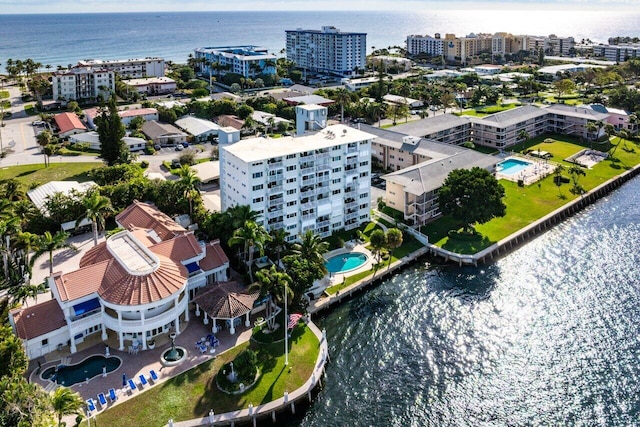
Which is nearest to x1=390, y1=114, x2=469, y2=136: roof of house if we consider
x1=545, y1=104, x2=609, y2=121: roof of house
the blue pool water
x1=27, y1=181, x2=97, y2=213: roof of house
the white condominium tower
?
the blue pool water

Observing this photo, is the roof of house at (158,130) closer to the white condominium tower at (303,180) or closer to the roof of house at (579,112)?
the white condominium tower at (303,180)

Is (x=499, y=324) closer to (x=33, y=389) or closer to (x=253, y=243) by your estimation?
(x=253, y=243)

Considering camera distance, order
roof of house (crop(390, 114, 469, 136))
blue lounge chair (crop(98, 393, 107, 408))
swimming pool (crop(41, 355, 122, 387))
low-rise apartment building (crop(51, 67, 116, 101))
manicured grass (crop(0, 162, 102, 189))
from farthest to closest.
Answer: low-rise apartment building (crop(51, 67, 116, 101)) → roof of house (crop(390, 114, 469, 136)) → manicured grass (crop(0, 162, 102, 189)) → swimming pool (crop(41, 355, 122, 387)) → blue lounge chair (crop(98, 393, 107, 408))

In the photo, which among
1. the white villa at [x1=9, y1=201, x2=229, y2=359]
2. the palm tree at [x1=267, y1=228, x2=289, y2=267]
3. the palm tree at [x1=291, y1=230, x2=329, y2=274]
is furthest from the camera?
the palm tree at [x1=267, y1=228, x2=289, y2=267]

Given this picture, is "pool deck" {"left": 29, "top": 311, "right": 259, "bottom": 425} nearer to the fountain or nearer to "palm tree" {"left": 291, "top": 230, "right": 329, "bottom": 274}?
the fountain

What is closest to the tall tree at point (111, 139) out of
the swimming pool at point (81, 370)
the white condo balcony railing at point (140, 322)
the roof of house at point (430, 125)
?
the white condo balcony railing at point (140, 322)

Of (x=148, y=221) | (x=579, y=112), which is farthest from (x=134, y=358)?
(x=579, y=112)
